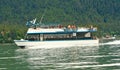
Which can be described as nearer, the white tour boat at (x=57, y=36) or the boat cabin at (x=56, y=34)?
the white tour boat at (x=57, y=36)

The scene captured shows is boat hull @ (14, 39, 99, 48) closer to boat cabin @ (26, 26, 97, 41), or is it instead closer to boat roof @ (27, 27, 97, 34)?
boat cabin @ (26, 26, 97, 41)

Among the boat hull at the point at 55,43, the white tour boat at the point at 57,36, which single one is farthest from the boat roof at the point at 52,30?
the boat hull at the point at 55,43

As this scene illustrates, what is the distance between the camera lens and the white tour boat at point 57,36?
91.0 m

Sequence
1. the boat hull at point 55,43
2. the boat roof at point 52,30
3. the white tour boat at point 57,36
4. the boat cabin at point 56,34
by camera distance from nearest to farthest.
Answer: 1. the boat hull at point 55,43
2. the white tour boat at point 57,36
3. the boat cabin at point 56,34
4. the boat roof at point 52,30

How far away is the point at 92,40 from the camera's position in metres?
94.6

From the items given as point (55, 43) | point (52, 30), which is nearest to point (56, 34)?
point (52, 30)

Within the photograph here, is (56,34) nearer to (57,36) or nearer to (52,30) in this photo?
(57,36)

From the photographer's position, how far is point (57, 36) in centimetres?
9381

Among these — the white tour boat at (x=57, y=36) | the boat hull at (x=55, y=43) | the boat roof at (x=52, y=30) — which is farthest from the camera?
the boat roof at (x=52, y=30)

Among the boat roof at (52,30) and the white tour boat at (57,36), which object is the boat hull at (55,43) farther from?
the boat roof at (52,30)

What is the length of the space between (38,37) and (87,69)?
5019 centimetres

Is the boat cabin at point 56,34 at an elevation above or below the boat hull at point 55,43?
above

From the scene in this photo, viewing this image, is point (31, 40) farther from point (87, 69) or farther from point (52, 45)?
point (87, 69)

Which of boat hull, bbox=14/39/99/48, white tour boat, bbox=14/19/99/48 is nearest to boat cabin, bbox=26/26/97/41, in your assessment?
white tour boat, bbox=14/19/99/48
